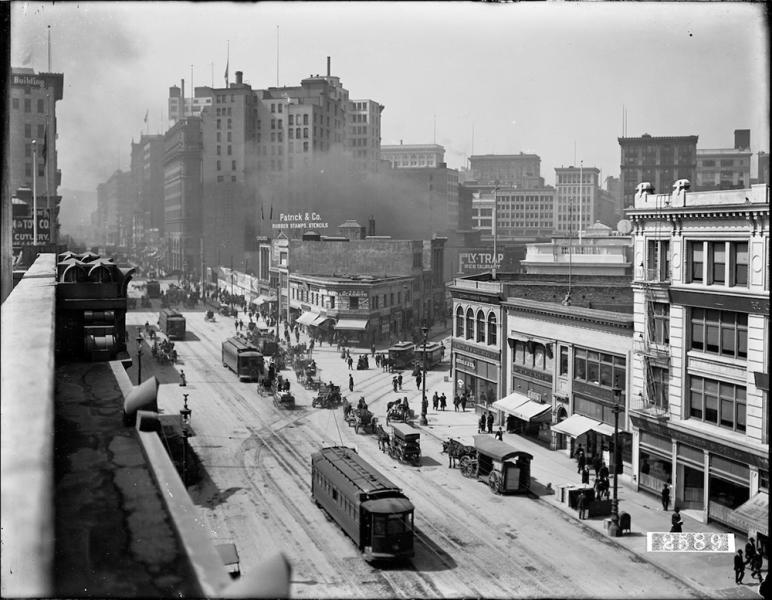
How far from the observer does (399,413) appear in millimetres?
38688

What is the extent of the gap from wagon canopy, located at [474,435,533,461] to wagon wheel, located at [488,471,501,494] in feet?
2.00

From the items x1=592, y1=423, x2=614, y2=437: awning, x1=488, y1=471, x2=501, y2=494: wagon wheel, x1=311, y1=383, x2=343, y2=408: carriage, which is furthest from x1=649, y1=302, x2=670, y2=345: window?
x1=311, y1=383, x2=343, y2=408: carriage

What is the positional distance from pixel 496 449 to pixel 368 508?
327 inches

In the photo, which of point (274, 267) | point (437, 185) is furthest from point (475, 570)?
point (437, 185)

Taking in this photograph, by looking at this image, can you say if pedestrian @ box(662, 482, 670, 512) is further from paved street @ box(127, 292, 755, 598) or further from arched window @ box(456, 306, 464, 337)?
arched window @ box(456, 306, 464, 337)

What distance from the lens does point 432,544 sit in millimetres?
23281

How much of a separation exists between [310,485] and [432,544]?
7.05m

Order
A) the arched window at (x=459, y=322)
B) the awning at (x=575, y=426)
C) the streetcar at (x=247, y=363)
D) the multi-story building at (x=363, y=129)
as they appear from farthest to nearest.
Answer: the multi-story building at (x=363, y=129)
the streetcar at (x=247, y=363)
the arched window at (x=459, y=322)
the awning at (x=575, y=426)

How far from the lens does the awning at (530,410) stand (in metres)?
35.9

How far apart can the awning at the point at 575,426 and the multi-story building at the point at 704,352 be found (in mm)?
2477

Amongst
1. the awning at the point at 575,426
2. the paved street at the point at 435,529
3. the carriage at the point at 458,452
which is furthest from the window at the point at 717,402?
the carriage at the point at 458,452

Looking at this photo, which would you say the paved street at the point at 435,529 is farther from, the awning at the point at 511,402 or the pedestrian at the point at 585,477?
the awning at the point at 511,402

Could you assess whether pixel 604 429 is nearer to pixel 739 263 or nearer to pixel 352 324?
pixel 739 263

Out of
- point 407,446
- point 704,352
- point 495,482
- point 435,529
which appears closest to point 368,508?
point 435,529
